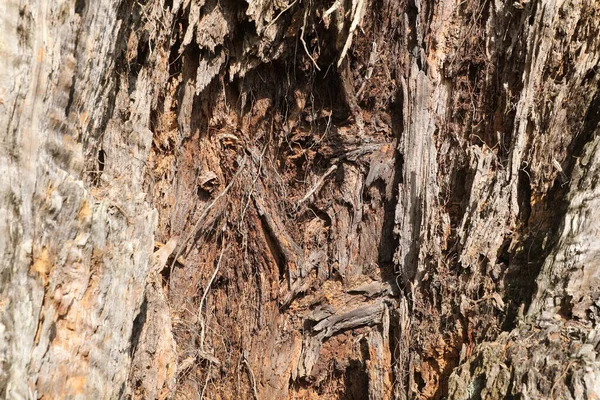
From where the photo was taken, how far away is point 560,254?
8.19ft

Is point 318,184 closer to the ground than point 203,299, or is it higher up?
higher up

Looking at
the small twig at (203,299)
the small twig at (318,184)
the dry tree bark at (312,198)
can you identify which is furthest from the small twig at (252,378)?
the small twig at (318,184)

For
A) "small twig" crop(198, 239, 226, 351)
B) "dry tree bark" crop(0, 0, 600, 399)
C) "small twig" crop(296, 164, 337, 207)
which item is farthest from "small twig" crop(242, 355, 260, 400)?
"small twig" crop(296, 164, 337, 207)

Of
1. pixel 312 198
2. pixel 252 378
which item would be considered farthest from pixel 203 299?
pixel 312 198

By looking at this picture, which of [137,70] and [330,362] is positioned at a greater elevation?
[137,70]

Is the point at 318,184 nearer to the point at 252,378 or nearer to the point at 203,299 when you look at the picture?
the point at 203,299

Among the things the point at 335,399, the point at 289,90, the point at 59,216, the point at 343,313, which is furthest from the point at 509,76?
the point at 59,216

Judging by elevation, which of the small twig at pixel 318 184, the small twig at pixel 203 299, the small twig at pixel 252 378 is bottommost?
the small twig at pixel 252 378

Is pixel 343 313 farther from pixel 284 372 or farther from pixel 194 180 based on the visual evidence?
pixel 194 180

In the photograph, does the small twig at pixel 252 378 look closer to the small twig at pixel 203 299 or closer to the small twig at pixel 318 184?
the small twig at pixel 203 299

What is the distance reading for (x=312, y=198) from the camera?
3465mm

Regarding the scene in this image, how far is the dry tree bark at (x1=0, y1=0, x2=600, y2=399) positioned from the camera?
6.86 feet

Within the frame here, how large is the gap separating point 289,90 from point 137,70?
94 centimetres

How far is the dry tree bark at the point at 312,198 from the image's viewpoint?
2.09m
